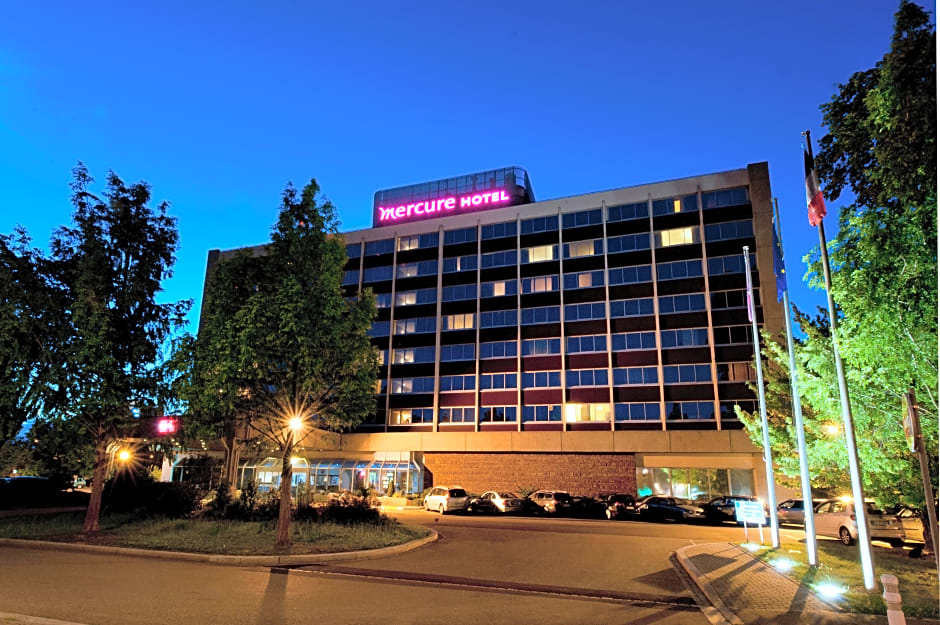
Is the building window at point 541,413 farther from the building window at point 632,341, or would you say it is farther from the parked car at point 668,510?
the parked car at point 668,510

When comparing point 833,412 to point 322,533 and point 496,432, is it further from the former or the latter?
point 496,432

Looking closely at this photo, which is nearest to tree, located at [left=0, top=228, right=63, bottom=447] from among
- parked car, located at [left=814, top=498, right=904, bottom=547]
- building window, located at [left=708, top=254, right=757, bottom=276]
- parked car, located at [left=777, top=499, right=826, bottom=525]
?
parked car, located at [left=814, top=498, right=904, bottom=547]

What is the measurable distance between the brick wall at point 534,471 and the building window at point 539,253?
16229 millimetres

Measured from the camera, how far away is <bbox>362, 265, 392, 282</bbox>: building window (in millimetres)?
56297

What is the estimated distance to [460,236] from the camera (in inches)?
A: 2149

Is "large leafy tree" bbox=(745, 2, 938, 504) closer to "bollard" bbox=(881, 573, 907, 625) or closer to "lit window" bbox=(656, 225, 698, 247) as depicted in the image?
"bollard" bbox=(881, 573, 907, 625)

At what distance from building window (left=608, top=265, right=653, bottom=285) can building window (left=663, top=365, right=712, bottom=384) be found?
7200 millimetres

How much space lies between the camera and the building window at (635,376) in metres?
44.7

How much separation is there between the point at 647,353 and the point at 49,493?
39.6 metres

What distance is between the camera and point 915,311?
11477mm

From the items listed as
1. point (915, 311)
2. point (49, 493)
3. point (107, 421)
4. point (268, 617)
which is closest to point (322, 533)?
point (107, 421)

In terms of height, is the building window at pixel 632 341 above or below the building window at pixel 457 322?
below

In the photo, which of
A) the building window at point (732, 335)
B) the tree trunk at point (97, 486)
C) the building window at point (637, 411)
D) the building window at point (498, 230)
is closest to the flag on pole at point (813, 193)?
the tree trunk at point (97, 486)

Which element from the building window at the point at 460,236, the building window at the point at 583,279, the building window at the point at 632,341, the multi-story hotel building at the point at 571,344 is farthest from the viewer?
the building window at the point at 460,236
